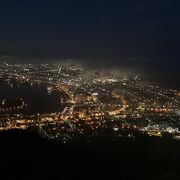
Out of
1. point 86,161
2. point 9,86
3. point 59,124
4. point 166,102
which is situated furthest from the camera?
point 9,86

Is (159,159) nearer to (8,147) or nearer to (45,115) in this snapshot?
(8,147)

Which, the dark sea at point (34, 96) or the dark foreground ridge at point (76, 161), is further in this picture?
the dark sea at point (34, 96)

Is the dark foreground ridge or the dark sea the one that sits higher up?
the dark foreground ridge

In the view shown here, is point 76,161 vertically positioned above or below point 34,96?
above

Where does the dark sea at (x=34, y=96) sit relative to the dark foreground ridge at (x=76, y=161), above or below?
below

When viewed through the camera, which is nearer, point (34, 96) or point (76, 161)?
point (76, 161)

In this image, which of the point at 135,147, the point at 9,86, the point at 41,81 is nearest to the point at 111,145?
the point at 135,147

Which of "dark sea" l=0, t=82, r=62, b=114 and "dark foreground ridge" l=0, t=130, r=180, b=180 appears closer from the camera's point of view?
"dark foreground ridge" l=0, t=130, r=180, b=180

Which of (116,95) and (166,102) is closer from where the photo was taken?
(166,102)
